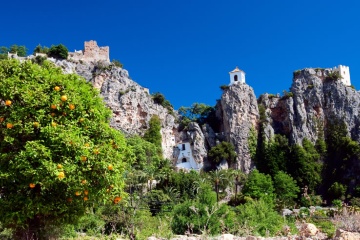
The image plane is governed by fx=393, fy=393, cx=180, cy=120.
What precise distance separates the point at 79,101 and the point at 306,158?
156 ft

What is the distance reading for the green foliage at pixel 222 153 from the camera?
2112 inches

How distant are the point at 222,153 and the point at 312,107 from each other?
51.8 feet

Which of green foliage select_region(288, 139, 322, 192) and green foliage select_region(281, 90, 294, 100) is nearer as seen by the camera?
green foliage select_region(288, 139, 322, 192)

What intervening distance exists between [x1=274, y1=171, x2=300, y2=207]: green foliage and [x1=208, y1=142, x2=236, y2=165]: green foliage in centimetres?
734

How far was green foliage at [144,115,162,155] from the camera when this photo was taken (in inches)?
2080

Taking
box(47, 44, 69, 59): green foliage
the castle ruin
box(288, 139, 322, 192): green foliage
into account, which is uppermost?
the castle ruin

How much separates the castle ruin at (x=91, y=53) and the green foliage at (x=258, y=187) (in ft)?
99.6

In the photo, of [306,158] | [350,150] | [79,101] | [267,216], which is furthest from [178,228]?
[350,150]

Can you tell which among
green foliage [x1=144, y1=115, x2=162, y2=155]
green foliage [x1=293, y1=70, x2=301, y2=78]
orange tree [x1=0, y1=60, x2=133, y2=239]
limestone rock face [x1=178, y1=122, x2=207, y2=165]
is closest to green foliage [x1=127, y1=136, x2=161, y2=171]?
green foliage [x1=144, y1=115, x2=162, y2=155]

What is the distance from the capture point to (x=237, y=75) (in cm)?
6228

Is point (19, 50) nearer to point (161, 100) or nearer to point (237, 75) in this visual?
point (161, 100)

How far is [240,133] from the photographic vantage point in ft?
183

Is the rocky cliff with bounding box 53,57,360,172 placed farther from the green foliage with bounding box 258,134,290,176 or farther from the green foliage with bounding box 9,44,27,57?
the green foliage with bounding box 9,44,27,57

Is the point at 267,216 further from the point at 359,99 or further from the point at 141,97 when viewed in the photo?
the point at 359,99
